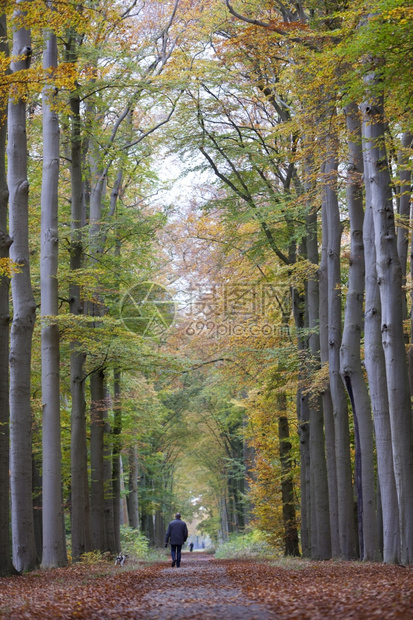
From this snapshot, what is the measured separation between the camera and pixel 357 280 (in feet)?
47.9

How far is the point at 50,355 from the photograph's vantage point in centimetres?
1467

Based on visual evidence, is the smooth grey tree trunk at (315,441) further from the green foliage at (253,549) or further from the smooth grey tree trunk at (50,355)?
the smooth grey tree trunk at (50,355)

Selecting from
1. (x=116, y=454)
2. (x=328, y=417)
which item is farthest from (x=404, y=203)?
(x=116, y=454)

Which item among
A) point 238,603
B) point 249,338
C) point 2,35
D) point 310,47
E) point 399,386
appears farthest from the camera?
point 249,338

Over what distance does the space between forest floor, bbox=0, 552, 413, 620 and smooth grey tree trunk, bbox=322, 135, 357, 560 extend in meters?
4.70

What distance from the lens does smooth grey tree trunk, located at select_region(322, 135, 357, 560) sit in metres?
14.7

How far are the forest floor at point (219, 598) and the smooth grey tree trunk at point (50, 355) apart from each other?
3575 mm

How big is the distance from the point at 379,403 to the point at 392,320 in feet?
6.25

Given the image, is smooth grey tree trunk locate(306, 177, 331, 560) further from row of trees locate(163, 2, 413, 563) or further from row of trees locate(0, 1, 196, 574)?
row of trees locate(0, 1, 196, 574)

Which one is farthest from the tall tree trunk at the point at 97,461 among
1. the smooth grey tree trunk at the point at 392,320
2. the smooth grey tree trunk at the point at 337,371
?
the smooth grey tree trunk at the point at 392,320

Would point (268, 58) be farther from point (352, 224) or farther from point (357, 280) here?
point (357, 280)

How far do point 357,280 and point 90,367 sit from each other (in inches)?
316

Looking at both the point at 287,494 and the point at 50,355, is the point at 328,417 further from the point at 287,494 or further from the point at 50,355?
the point at 287,494

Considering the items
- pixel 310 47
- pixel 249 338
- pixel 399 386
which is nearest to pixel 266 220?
pixel 249 338
